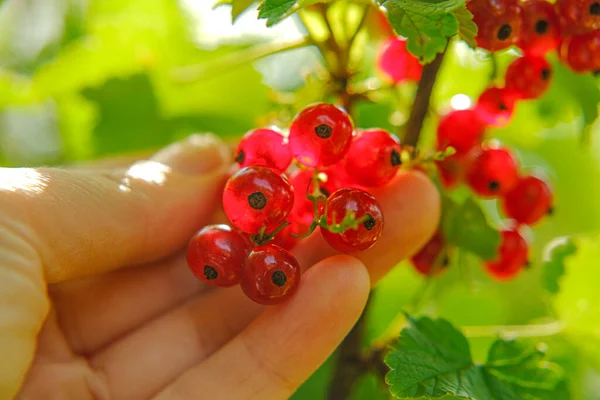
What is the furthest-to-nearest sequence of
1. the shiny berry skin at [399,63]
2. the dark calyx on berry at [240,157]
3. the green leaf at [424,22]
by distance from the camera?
1. the shiny berry skin at [399,63]
2. the dark calyx on berry at [240,157]
3. the green leaf at [424,22]

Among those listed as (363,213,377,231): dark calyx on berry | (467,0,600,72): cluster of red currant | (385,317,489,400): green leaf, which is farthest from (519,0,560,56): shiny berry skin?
(385,317,489,400): green leaf

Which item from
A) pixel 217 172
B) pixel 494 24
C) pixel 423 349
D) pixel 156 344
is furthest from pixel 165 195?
pixel 494 24

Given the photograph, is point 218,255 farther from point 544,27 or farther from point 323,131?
point 544,27

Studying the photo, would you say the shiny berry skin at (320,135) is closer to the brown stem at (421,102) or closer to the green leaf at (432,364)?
the brown stem at (421,102)

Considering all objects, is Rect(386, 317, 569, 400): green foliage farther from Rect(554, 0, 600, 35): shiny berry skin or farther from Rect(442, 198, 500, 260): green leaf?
Rect(554, 0, 600, 35): shiny berry skin

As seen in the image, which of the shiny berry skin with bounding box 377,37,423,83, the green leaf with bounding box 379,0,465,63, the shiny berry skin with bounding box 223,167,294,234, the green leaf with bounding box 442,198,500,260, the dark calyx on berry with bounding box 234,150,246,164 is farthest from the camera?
the shiny berry skin with bounding box 377,37,423,83

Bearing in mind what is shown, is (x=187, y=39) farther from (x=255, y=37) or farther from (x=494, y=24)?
(x=494, y=24)

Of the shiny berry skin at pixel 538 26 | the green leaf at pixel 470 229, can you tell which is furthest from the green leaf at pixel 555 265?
the shiny berry skin at pixel 538 26
